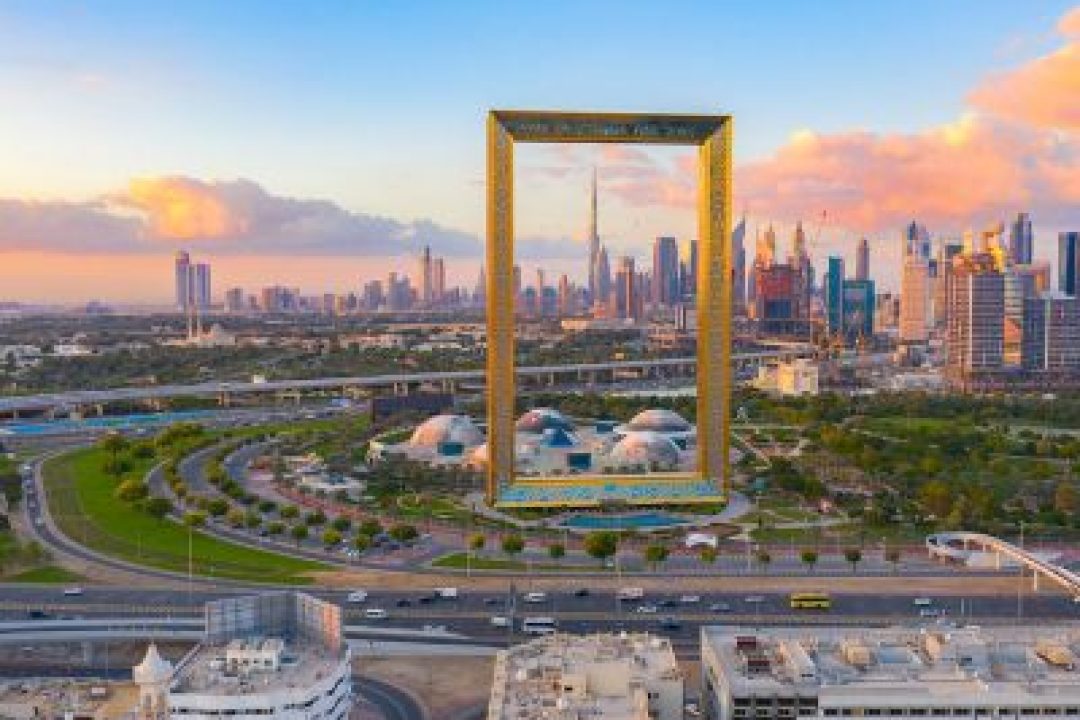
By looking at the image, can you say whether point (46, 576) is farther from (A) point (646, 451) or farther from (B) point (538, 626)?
(A) point (646, 451)

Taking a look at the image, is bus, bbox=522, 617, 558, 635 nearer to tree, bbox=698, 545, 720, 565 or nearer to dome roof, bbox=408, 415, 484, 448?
tree, bbox=698, 545, 720, 565

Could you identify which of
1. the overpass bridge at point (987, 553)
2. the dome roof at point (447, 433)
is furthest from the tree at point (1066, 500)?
the dome roof at point (447, 433)

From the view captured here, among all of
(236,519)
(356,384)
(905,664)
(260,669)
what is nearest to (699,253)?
(236,519)

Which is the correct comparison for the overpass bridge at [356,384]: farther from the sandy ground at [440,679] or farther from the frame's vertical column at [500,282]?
the sandy ground at [440,679]

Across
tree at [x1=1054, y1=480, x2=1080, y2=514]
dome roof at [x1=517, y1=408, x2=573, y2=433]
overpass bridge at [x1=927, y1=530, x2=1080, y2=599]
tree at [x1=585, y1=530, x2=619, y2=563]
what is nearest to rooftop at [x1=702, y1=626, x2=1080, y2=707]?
overpass bridge at [x1=927, y1=530, x2=1080, y2=599]

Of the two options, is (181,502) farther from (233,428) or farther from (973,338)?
(973,338)

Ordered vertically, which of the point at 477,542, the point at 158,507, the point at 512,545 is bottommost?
the point at 477,542

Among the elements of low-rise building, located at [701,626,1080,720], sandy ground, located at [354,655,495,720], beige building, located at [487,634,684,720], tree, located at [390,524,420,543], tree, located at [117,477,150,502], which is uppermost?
beige building, located at [487,634,684,720]
